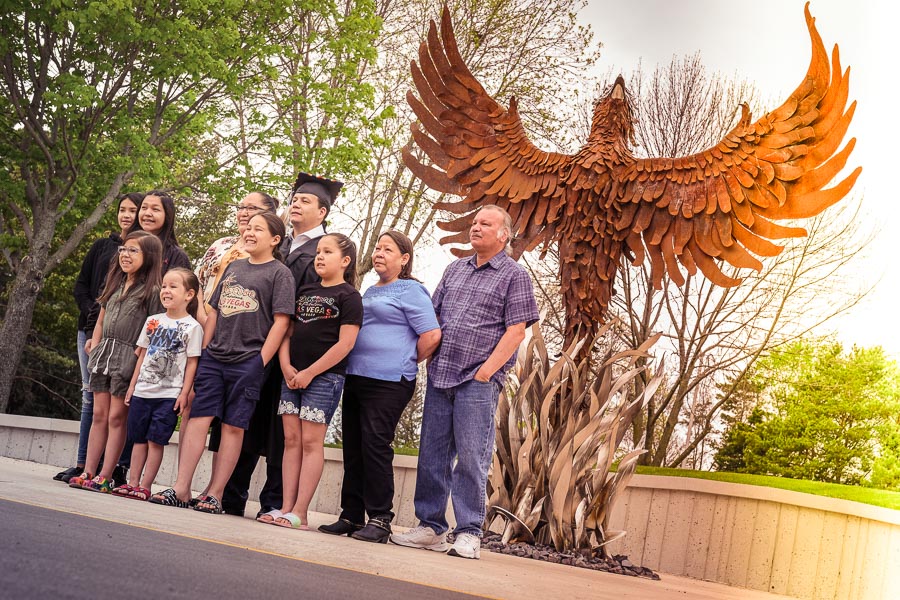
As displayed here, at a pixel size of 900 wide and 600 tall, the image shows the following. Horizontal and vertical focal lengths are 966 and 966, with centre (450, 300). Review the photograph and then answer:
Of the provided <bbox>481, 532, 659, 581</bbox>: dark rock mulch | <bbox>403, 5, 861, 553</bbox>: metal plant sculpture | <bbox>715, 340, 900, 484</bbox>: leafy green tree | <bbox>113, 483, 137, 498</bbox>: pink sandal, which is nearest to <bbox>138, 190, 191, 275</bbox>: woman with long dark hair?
<bbox>113, 483, 137, 498</bbox>: pink sandal

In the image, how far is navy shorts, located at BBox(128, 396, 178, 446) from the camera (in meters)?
4.08

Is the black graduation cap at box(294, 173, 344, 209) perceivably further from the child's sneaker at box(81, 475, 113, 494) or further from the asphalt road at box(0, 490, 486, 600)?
the asphalt road at box(0, 490, 486, 600)

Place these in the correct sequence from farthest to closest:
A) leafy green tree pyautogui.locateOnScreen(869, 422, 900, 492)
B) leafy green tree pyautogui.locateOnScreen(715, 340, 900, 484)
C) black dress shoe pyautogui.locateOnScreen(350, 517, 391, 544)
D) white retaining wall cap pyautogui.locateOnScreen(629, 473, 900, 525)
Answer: leafy green tree pyautogui.locateOnScreen(715, 340, 900, 484)
leafy green tree pyautogui.locateOnScreen(869, 422, 900, 492)
white retaining wall cap pyautogui.locateOnScreen(629, 473, 900, 525)
black dress shoe pyautogui.locateOnScreen(350, 517, 391, 544)

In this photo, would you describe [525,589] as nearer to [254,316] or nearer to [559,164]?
[254,316]

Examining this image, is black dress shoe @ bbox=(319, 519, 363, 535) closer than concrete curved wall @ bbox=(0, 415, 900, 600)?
Yes

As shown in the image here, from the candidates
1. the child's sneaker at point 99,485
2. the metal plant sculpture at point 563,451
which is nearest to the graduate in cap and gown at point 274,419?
the child's sneaker at point 99,485

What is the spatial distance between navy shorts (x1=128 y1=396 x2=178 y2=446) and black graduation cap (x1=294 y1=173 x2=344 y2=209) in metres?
1.14

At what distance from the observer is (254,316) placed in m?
4.02

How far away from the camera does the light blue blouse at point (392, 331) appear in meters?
3.88

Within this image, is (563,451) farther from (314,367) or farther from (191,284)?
(191,284)

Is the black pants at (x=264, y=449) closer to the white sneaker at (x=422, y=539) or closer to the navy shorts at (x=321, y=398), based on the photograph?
the navy shorts at (x=321, y=398)

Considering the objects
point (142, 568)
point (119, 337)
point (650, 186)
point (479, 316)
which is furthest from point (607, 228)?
point (142, 568)

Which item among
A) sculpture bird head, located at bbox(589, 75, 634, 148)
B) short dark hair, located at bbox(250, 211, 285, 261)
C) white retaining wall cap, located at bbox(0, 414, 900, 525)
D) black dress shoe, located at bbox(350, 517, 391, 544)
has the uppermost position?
sculpture bird head, located at bbox(589, 75, 634, 148)

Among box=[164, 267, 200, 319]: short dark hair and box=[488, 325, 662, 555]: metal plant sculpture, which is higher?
box=[164, 267, 200, 319]: short dark hair
